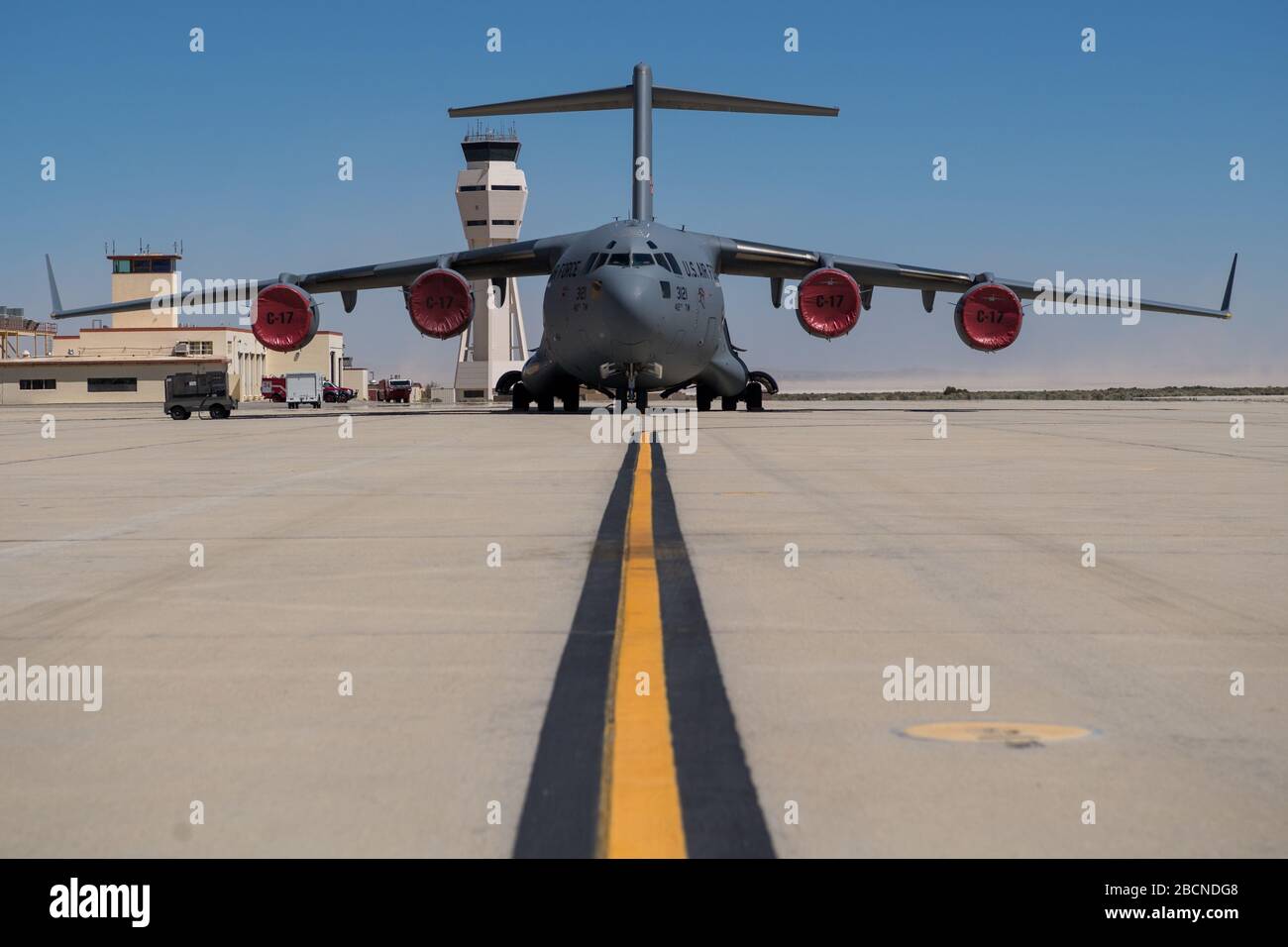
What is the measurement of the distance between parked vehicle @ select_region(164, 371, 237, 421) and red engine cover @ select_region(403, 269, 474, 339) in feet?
26.1

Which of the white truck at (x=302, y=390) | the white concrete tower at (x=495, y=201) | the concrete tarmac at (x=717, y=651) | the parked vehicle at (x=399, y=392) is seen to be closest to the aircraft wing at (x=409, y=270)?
the concrete tarmac at (x=717, y=651)

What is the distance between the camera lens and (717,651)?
539cm

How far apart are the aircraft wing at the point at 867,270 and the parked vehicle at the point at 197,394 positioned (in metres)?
13.9

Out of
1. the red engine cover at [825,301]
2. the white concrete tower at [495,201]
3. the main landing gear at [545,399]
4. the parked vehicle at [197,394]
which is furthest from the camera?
the white concrete tower at [495,201]

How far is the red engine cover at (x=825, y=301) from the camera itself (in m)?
31.4

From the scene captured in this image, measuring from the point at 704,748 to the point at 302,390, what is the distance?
6742cm

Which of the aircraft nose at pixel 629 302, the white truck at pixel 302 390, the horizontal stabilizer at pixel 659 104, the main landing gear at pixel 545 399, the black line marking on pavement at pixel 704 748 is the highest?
the horizontal stabilizer at pixel 659 104

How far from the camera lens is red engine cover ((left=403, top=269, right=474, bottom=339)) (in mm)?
31125

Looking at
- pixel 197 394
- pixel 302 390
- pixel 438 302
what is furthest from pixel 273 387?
pixel 438 302

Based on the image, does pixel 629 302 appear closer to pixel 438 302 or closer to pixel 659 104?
pixel 438 302

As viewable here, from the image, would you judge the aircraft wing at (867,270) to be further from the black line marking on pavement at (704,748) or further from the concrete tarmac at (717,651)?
the black line marking on pavement at (704,748)

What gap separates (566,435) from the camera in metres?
22.7
